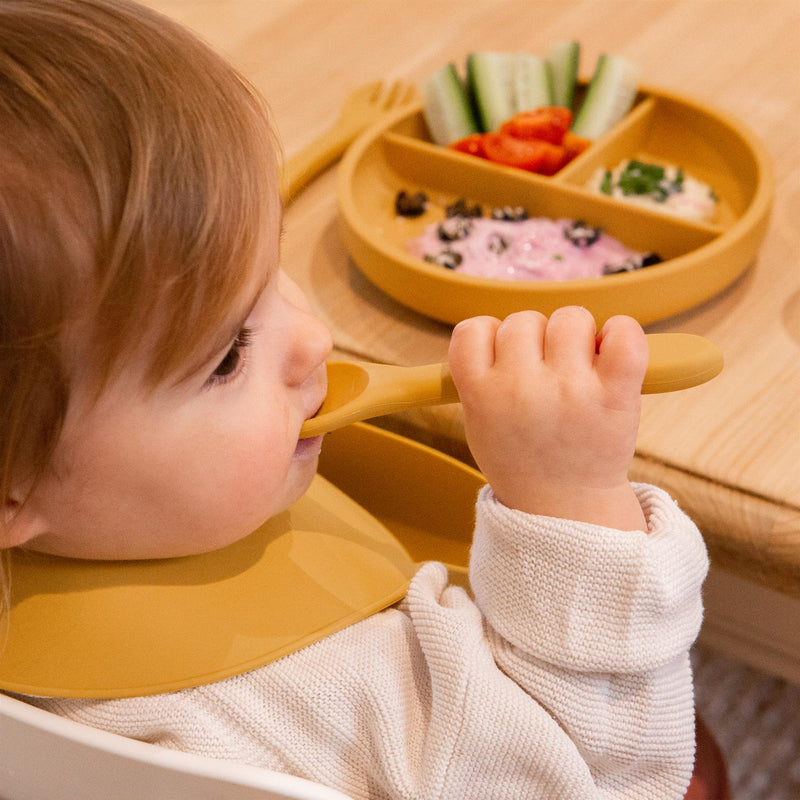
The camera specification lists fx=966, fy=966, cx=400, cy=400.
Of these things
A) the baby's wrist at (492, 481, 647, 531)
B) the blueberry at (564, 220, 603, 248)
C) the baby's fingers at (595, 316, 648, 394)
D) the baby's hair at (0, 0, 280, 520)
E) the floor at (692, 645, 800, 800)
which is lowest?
the floor at (692, 645, 800, 800)

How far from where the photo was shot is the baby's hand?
72cm

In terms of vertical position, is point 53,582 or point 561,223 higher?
point 561,223

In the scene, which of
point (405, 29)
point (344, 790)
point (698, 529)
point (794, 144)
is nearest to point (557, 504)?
point (698, 529)

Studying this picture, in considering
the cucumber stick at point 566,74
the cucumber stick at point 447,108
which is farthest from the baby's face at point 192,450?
the cucumber stick at point 566,74

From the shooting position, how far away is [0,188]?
1.78 feet

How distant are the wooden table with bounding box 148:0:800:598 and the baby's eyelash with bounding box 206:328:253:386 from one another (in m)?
0.26

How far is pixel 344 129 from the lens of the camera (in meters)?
1.25

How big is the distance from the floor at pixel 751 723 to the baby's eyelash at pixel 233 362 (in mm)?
1153

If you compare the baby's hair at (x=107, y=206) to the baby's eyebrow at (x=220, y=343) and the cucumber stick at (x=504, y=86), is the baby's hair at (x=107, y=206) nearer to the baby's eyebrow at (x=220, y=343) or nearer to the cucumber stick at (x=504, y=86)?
the baby's eyebrow at (x=220, y=343)

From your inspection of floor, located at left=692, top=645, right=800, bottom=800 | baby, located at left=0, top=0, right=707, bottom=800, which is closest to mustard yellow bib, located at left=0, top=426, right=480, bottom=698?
baby, located at left=0, top=0, right=707, bottom=800

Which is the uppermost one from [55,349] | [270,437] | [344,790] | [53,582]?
[55,349]

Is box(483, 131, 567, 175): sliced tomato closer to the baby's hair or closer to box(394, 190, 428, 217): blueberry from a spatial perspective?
box(394, 190, 428, 217): blueberry

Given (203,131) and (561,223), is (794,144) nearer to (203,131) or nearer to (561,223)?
(561,223)

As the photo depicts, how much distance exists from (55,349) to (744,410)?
0.57m
